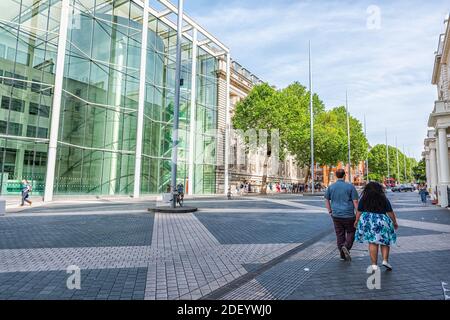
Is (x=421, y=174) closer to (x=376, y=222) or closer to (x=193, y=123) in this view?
(x=193, y=123)

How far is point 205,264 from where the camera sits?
5.42m

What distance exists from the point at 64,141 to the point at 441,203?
83.4ft

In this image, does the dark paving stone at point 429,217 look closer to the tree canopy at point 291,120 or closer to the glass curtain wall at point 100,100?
the glass curtain wall at point 100,100

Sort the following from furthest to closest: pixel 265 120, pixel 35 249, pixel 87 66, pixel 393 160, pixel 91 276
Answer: pixel 393 160
pixel 265 120
pixel 87 66
pixel 35 249
pixel 91 276

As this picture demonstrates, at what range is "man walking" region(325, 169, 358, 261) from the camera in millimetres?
5723

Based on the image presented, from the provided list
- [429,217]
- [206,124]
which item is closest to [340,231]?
[429,217]

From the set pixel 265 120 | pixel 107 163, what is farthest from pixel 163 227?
pixel 265 120

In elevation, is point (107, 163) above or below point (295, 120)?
below

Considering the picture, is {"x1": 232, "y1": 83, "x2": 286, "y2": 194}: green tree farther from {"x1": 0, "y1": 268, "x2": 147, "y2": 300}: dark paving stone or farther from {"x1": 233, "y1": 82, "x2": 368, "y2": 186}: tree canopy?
{"x1": 0, "y1": 268, "x2": 147, "y2": 300}: dark paving stone

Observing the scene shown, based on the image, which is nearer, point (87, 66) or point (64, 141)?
point (64, 141)

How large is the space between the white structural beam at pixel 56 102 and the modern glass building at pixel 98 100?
6 cm

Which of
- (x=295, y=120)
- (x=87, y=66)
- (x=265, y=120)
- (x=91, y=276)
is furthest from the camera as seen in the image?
(x=295, y=120)

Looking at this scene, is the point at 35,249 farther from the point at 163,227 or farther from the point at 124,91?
the point at 124,91

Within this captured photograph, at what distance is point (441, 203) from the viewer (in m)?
19.4
